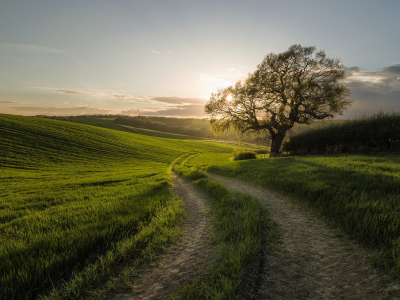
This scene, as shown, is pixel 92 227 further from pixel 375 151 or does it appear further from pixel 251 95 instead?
pixel 251 95

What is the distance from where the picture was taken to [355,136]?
18250 mm

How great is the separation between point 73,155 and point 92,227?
30.4 metres

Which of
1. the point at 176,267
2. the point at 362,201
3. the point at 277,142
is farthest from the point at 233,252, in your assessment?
the point at 277,142

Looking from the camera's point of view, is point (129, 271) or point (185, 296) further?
point (129, 271)

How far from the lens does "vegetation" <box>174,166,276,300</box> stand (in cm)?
297

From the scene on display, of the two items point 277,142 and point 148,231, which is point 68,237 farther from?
point 277,142

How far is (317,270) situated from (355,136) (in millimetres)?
20304

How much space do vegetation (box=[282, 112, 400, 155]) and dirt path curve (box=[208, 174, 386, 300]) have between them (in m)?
16.8

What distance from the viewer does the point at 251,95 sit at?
27906 millimetres

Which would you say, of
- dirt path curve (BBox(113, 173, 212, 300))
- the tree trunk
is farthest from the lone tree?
dirt path curve (BBox(113, 173, 212, 300))

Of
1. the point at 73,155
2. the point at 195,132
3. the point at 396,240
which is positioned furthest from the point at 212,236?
the point at 195,132

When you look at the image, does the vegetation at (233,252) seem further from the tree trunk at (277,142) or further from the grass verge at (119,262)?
the tree trunk at (277,142)

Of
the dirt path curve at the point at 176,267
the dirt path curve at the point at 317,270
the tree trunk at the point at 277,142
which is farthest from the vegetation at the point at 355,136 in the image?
the dirt path curve at the point at 176,267

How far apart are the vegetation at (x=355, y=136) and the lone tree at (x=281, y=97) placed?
181 inches
